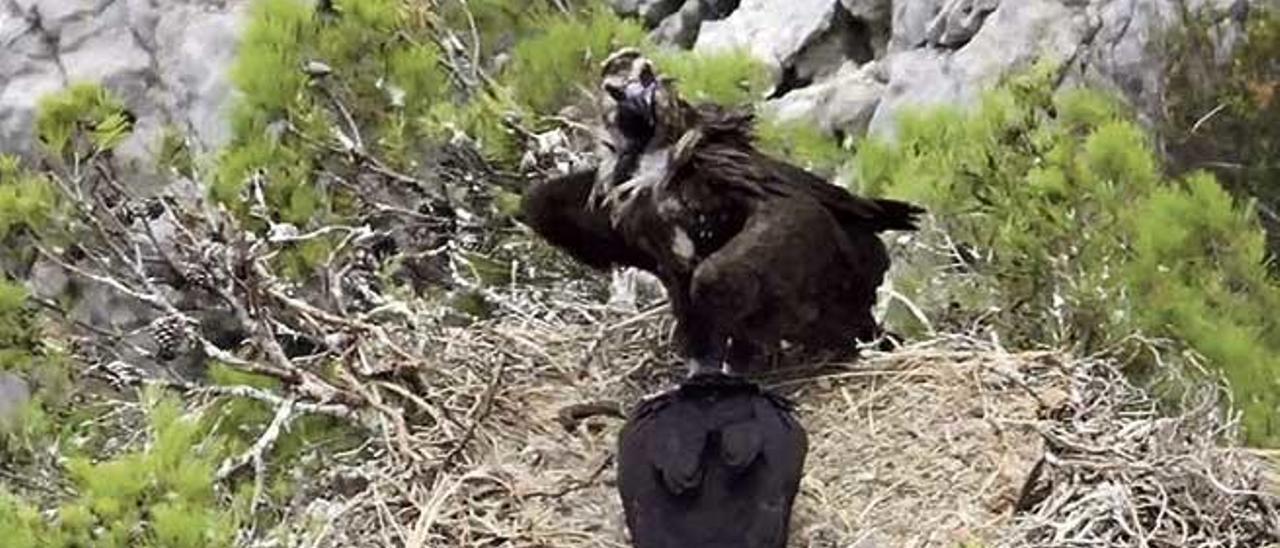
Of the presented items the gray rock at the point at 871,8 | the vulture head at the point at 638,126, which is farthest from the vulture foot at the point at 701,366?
the gray rock at the point at 871,8

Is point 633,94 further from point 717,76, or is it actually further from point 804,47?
point 804,47

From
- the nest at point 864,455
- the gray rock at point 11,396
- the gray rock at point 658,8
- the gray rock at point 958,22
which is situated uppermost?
the nest at point 864,455

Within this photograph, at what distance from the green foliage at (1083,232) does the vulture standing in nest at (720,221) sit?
1.95 ft

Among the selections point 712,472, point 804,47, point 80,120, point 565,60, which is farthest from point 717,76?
point 804,47

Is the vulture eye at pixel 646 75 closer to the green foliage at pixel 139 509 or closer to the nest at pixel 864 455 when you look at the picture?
the nest at pixel 864 455

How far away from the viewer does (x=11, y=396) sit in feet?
18.8


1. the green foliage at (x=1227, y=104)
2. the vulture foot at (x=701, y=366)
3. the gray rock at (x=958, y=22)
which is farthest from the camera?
the gray rock at (x=958, y=22)

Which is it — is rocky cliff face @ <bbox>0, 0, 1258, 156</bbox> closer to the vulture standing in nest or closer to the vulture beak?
the vulture standing in nest

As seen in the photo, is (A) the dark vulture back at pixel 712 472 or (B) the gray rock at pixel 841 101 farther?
(B) the gray rock at pixel 841 101

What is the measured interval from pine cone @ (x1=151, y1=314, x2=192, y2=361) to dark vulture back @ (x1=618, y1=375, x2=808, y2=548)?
1144mm

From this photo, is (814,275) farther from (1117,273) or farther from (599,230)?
(1117,273)

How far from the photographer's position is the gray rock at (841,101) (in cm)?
811

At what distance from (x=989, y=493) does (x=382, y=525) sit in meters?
0.87

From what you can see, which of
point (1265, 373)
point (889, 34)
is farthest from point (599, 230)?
point (889, 34)
